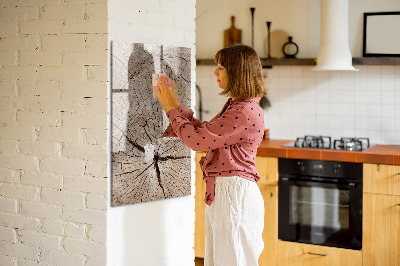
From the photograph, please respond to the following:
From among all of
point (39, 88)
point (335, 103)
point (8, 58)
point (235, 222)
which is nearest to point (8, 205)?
point (39, 88)

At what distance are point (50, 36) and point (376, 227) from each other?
7.82 feet

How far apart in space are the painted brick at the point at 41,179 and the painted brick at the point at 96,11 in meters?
0.81

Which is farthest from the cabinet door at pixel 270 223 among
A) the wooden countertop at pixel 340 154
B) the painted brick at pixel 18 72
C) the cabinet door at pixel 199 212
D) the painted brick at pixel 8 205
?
the painted brick at pixel 18 72

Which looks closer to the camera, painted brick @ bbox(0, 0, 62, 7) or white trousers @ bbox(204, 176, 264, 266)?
white trousers @ bbox(204, 176, 264, 266)

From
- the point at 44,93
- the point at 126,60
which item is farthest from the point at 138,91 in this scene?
the point at 44,93

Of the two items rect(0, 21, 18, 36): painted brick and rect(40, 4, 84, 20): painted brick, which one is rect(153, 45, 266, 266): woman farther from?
rect(0, 21, 18, 36): painted brick

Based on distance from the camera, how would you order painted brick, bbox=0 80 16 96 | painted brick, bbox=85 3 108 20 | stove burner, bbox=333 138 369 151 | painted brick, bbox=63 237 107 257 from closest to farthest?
painted brick, bbox=85 3 108 20 < painted brick, bbox=63 237 107 257 < painted brick, bbox=0 80 16 96 < stove burner, bbox=333 138 369 151

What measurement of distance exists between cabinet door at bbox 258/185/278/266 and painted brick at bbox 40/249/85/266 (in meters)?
1.67

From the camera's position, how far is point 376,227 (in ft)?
12.4

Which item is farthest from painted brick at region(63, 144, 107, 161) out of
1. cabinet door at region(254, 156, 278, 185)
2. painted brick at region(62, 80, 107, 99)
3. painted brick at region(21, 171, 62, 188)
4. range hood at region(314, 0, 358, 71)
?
range hood at region(314, 0, 358, 71)

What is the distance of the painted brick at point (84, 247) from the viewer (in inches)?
110

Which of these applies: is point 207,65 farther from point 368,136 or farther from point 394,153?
point 394,153

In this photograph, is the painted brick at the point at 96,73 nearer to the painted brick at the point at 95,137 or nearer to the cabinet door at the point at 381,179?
the painted brick at the point at 95,137

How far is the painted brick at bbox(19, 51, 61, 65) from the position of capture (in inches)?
112
